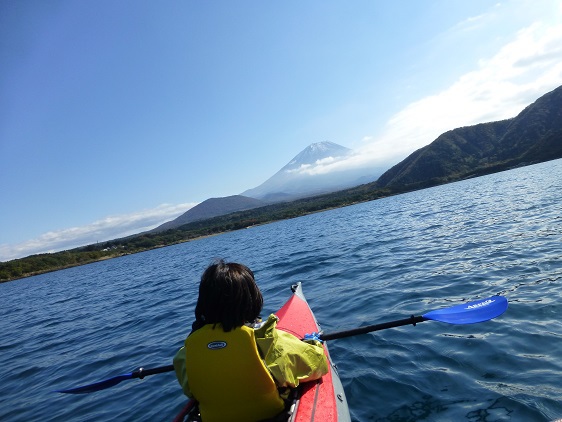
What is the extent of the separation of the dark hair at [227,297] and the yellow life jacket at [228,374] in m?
0.10

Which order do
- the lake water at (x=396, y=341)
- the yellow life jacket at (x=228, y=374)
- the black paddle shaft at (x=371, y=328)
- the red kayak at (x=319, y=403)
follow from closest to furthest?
1. the yellow life jacket at (x=228, y=374)
2. the red kayak at (x=319, y=403)
3. the lake water at (x=396, y=341)
4. the black paddle shaft at (x=371, y=328)

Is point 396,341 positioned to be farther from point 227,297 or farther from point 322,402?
point 227,297

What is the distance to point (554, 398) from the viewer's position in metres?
4.53

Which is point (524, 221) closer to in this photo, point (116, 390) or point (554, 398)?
point (554, 398)

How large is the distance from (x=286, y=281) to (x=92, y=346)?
7687 millimetres

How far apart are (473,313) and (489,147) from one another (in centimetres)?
16985

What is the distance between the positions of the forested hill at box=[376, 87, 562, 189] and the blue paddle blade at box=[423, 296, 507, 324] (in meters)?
123

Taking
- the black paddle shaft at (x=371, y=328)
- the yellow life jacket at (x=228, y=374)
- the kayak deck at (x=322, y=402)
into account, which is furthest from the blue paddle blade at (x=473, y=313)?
the yellow life jacket at (x=228, y=374)

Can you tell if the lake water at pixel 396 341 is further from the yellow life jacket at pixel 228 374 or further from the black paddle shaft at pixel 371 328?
the yellow life jacket at pixel 228 374

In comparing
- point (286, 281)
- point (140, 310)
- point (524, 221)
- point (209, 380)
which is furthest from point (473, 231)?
point (209, 380)

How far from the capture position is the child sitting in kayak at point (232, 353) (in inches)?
136

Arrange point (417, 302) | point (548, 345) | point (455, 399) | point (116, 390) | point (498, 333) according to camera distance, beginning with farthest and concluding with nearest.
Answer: point (417, 302) < point (116, 390) < point (498, 333) < point (548, 345) < point (455, 399)

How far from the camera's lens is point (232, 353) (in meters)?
Answer: 3.44

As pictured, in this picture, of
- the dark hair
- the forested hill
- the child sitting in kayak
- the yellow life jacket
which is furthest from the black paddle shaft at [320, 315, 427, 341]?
the forested hill
